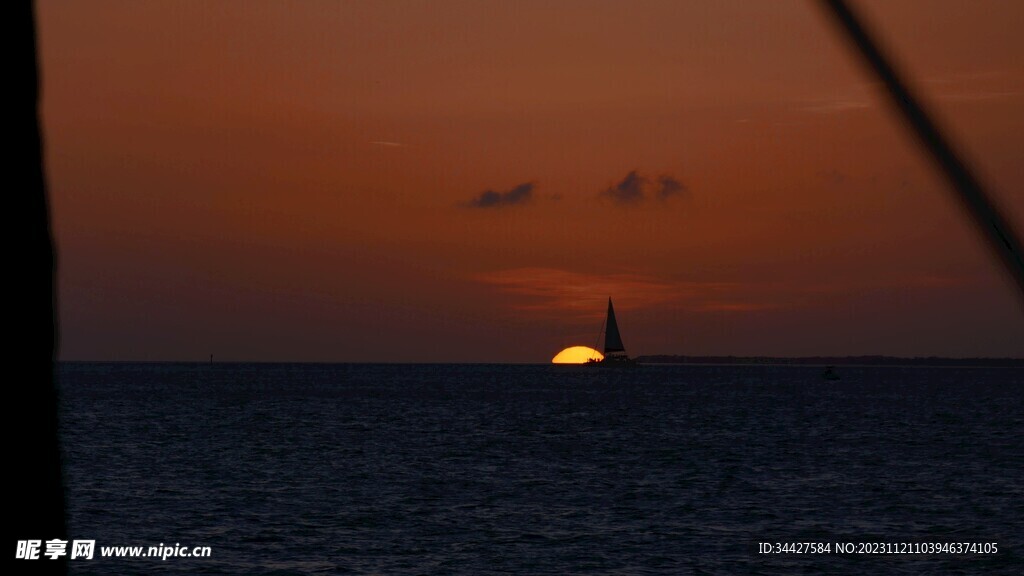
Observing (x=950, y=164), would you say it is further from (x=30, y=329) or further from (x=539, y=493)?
(x=539, y=493)

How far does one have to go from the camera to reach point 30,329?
460cm

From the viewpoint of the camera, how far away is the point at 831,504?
50.9 metres

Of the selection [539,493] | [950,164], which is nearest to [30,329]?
[950,164]

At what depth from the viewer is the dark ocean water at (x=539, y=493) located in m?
37.4

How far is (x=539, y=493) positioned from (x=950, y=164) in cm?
5190

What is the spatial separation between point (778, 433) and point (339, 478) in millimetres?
46675

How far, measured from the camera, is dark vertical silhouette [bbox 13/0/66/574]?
4.55 meters

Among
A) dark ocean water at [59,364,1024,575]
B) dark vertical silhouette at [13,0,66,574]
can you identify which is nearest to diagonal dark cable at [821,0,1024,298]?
dark vertical silhouette at [13,0,66,574]

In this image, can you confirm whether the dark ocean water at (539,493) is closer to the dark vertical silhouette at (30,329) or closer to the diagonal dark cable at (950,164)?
the dark vertical silhouette at (30,329)

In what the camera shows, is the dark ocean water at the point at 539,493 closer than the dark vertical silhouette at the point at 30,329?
No

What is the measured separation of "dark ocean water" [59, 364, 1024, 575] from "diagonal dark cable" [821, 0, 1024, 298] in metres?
33.6

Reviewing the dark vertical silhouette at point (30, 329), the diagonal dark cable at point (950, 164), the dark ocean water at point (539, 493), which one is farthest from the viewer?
the dark ocean water at point (539, 493)

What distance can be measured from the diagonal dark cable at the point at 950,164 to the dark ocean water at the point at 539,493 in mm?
33634

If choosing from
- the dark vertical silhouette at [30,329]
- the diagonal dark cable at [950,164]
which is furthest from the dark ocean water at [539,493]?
the diagonal dark cable at [950,164]
